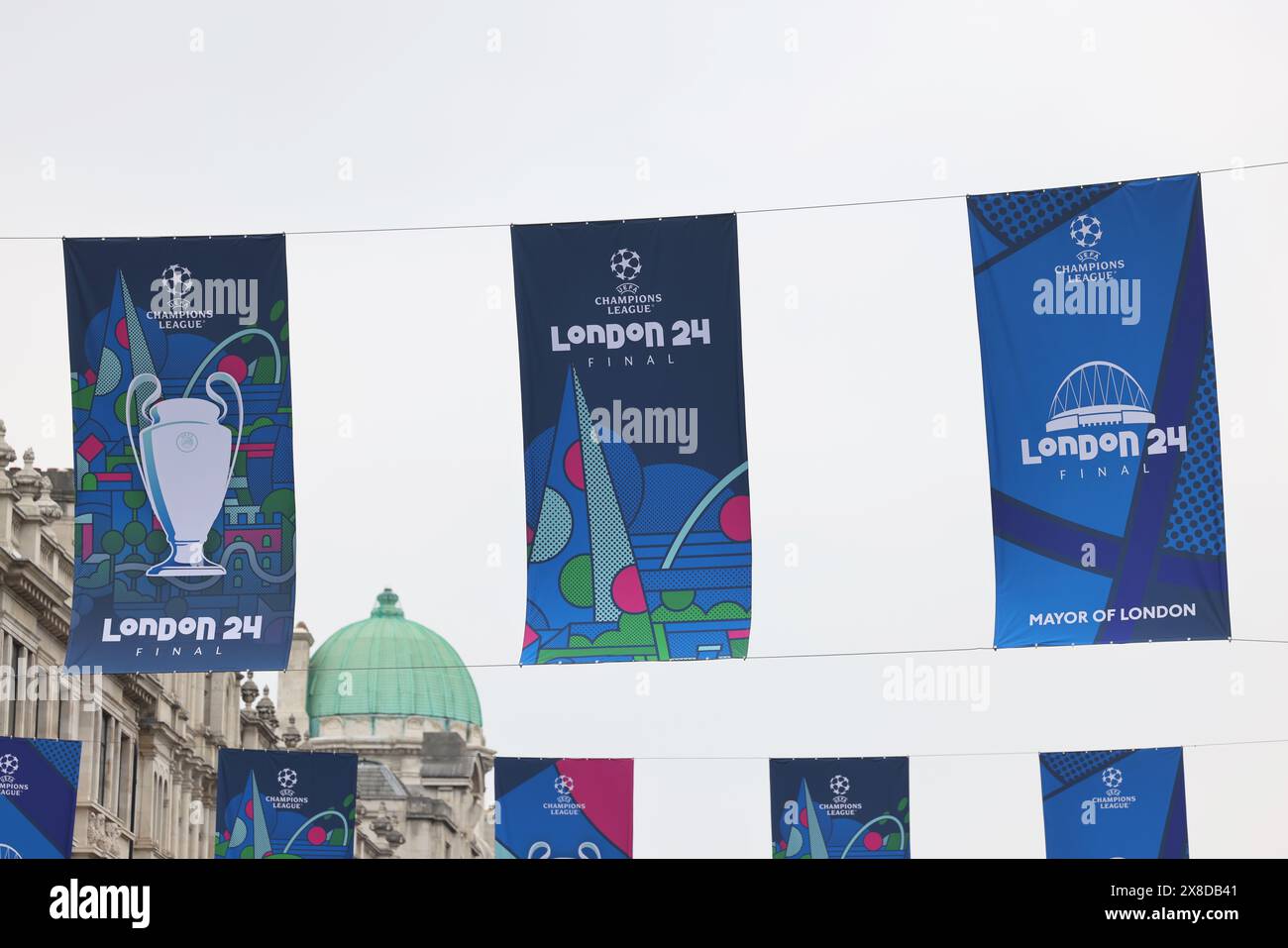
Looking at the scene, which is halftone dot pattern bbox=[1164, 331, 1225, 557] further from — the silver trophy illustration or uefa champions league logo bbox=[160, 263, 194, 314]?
uefa champions league logo bbox=[160, 263, 194, 314]

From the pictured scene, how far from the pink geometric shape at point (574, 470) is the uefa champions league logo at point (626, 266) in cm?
145

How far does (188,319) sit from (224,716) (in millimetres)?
49862

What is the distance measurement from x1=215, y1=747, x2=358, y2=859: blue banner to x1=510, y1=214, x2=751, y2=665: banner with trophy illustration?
16352 millimetres

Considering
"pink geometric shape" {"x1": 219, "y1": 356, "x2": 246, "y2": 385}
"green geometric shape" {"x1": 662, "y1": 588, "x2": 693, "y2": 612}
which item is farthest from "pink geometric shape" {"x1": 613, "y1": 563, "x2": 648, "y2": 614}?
"pink geometric shape" {"x1": 219, "y1": 356, "x2": 246, "y2": 385}

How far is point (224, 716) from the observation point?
6806 cm

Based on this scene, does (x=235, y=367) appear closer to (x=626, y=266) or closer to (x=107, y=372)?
(x=107, y=372)

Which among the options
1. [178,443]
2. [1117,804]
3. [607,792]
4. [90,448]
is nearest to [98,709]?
[607,792]

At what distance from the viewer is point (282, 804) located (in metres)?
34.5

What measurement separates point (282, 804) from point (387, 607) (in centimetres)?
12585

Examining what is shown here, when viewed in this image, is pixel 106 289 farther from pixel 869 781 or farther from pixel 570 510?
pixel 869 781

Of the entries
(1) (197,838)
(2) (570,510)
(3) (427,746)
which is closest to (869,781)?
(2) (570,510)

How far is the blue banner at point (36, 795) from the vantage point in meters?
29.6

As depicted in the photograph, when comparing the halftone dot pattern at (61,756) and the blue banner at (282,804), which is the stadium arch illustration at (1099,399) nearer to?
the halftone dot pattern at (61,756)

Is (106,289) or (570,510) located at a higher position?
(106,289)
